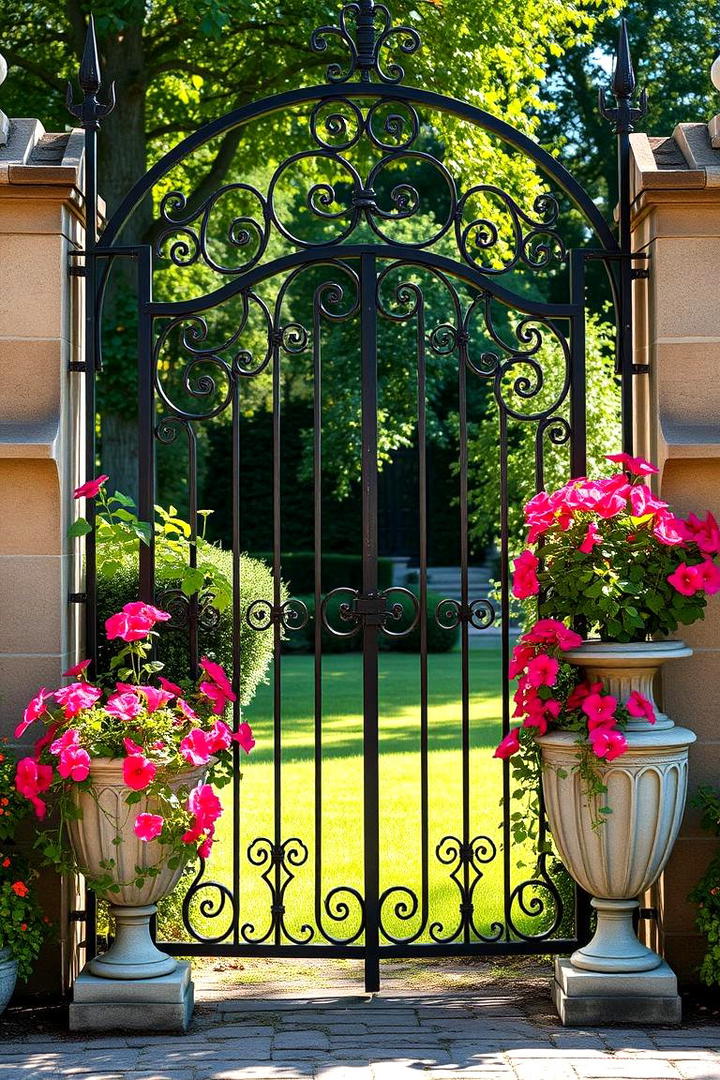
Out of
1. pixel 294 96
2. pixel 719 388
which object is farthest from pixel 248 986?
pixel 294 96

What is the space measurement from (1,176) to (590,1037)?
3304mm

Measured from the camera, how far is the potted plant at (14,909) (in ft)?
12.8

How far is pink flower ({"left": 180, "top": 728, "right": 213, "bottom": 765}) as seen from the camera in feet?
12.6

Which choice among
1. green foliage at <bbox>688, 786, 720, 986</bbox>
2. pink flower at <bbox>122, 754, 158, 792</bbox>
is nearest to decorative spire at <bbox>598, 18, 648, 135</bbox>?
green foliage at <bbox>688, 786, 720, 986</bbox>

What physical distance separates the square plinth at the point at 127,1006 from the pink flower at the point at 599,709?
1.53 m

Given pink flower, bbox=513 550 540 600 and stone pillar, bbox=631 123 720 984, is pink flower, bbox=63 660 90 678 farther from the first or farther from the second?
stone pillar, bbox=631 123 720 984

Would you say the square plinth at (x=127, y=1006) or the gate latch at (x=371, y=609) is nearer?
the square plinth at (x=127, y=1006)

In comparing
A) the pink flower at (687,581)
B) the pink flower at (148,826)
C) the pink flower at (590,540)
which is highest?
the pink flower at (590,540)

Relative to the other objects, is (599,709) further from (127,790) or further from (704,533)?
(127,790)

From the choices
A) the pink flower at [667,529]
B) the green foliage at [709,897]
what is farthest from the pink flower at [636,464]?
the green foliage at [709,897]

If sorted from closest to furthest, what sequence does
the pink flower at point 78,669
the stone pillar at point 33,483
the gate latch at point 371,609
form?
the pink flower at point 78,669, the stone pillar at point 33,483, the gate latch at point 371,609

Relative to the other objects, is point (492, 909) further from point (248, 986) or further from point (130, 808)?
point (130, 808)

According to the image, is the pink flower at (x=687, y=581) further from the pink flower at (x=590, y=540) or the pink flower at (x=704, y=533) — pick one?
the pink flower at (x=590, y=540)

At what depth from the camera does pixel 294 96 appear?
4.43 metres
